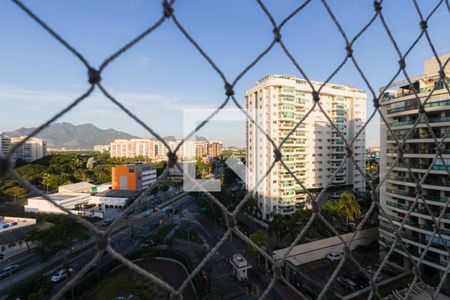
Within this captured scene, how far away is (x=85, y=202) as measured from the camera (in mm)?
9070

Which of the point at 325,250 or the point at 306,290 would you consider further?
the point at 325,250

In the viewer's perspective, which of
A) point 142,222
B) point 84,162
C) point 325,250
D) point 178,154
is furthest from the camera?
point 84,162

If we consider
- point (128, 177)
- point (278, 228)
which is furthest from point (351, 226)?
point (128, 177)

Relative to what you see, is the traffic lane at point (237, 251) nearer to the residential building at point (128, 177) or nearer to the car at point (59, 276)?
the car at point (59, 276)

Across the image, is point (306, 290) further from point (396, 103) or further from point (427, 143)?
point (396, 103)

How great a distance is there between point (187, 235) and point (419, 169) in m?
4.83

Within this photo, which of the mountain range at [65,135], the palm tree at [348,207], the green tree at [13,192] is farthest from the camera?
the green tree at [13,192]

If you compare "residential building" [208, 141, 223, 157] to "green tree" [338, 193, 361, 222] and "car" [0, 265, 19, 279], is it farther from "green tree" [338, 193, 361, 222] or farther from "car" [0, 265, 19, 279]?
"car" [0, 265, 19, 279]

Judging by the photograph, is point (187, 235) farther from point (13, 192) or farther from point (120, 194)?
point (13, 192)

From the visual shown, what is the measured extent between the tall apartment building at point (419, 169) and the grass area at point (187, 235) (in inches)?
150

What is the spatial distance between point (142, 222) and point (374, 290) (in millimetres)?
7578

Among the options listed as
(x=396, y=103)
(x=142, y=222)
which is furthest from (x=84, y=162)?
(x=396, y=103)

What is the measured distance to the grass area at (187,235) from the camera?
5.62 metres

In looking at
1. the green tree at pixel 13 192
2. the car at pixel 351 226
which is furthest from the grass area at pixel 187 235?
the green tree at pixel 13 192
